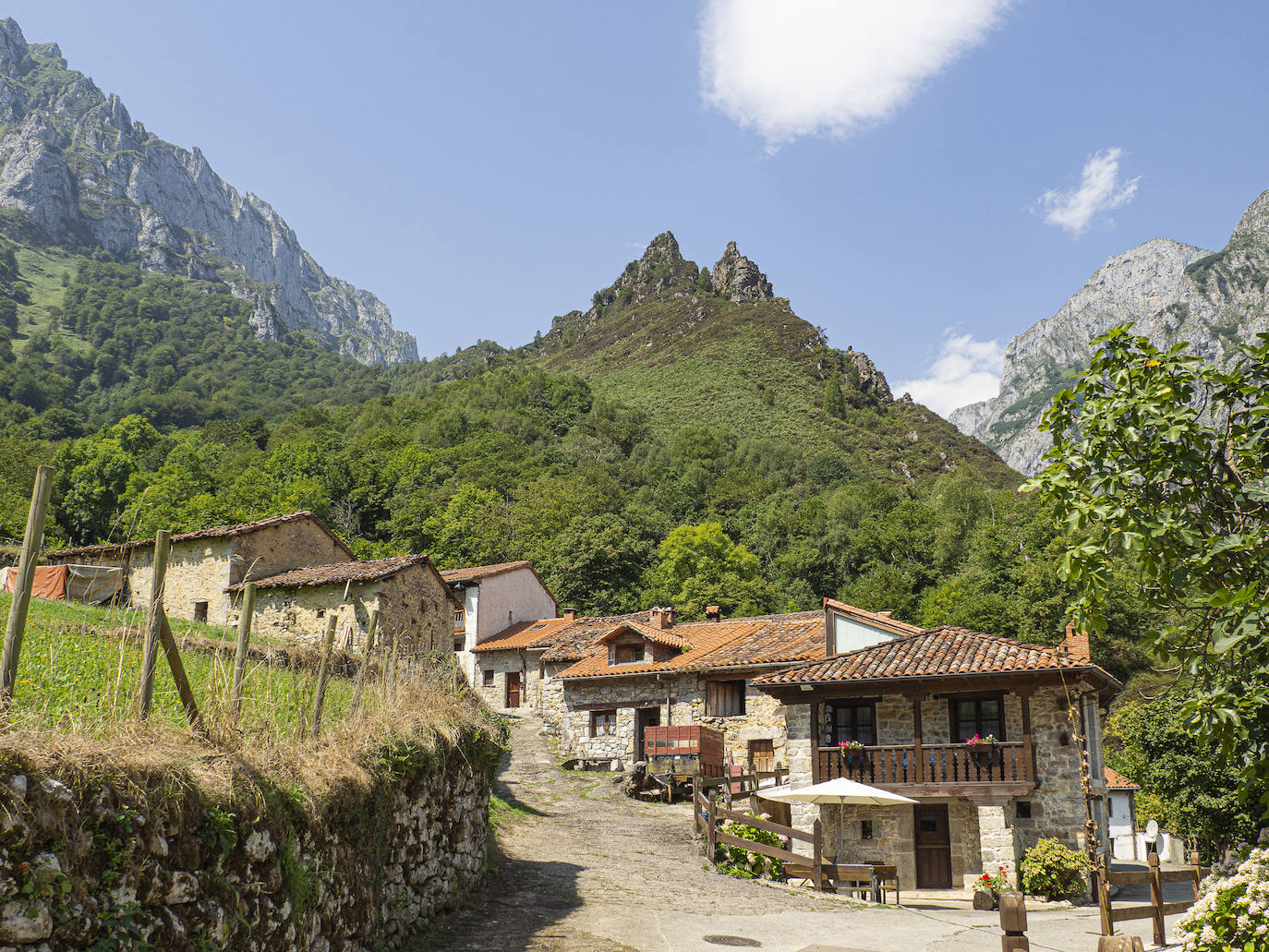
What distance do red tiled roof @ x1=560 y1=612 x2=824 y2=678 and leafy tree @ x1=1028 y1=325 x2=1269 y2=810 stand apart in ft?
58.8

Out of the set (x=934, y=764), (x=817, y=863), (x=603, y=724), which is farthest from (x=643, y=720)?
(x=817, y=863)

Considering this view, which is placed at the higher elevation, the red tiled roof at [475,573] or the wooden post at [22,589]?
the red tiled roof at [475,573]

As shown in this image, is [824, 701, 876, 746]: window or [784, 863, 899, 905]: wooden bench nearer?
[784, 863, 899, 905]: wooden bench

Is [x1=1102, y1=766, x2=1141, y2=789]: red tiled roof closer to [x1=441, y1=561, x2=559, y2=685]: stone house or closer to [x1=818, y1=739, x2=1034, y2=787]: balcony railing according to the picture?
[x1=818, y1=739, x2=1034, y2=787]: balcony railing

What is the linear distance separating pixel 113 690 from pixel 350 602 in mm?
19065

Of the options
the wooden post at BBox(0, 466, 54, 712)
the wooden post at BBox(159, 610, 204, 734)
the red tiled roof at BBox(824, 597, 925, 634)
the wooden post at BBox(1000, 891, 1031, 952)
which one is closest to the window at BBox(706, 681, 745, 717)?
the red tiled roof at BBox(824, 597, 925, 634)

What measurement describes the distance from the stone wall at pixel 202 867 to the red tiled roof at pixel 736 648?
55.9ft

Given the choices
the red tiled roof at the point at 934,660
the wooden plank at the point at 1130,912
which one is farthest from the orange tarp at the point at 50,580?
the wooden plank at the point at 1130,912

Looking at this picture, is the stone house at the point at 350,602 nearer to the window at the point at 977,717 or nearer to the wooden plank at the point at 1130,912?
the window at the point at 977,717

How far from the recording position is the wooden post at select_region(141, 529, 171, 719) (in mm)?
6051

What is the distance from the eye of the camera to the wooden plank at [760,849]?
54.5 ft

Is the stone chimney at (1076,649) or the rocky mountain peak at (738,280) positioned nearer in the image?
the stone chimney at (1076,649)

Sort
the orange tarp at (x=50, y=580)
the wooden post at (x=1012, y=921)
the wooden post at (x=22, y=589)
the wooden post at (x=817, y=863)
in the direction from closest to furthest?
the wooden post at (x=22, y=589), the wooden post at (x=1012, y=921), the wooden post at (x=817, y=863), the orange tarp at (x=50, y=580)

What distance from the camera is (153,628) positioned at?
6.28m
